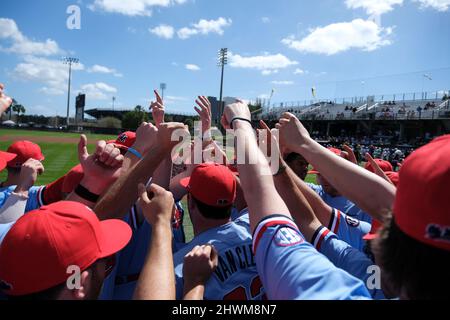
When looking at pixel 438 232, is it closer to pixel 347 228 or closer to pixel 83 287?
pixel 83 287

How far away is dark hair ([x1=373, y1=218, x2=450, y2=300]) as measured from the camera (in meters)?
0.86

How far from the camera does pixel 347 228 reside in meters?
2.52

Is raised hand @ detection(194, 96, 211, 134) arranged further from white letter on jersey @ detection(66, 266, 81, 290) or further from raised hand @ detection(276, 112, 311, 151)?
white letter on jersey @ detection(66, 266, 81, 290)

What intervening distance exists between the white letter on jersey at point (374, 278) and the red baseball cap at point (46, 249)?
127 cm

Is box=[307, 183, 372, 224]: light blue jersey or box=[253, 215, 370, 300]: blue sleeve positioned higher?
box=[253, 215, 370, 300]: blue sleeve

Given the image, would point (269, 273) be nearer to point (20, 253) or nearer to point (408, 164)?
point (408, 164)

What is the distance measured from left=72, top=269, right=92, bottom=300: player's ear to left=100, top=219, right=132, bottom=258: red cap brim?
98 millimetres

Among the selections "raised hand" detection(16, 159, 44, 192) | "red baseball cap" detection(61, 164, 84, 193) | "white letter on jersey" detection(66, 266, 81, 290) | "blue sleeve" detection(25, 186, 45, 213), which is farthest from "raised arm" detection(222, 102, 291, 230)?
"blue sleeve" detection(25, 186, 45, 213)

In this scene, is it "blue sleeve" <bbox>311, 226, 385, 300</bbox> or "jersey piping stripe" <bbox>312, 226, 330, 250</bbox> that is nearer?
"blue sleeve" <bbox>311, 226, 385, 300</bbox>

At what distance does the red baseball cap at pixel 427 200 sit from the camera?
85 cm

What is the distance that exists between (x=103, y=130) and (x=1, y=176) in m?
52.0

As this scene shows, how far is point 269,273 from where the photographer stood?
117cm

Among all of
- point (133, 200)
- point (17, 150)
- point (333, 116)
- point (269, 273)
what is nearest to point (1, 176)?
point (17, 150)
